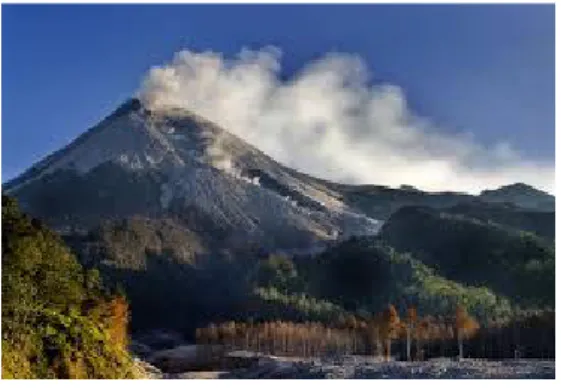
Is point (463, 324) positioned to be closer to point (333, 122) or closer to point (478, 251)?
point (478, 251)

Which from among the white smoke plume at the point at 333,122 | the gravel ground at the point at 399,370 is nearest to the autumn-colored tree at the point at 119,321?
the gravel ground at the point at 399,370

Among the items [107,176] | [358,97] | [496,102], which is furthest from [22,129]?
[496,102]

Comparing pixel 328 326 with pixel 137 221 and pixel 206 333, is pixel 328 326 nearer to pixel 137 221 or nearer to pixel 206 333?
pixel 206 333

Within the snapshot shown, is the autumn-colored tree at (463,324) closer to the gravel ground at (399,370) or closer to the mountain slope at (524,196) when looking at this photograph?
the gravel ground at (399,370)

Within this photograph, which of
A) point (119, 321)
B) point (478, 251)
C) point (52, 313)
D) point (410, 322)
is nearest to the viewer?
point (52, 313)

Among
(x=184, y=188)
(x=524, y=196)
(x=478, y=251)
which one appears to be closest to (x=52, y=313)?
(x=184, y=188)

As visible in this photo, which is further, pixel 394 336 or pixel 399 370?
pixel 394 336

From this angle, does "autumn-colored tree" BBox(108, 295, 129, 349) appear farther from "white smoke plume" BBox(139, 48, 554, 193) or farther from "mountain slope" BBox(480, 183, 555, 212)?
"mountain slope" BBox(480, 183, 555, 212)
